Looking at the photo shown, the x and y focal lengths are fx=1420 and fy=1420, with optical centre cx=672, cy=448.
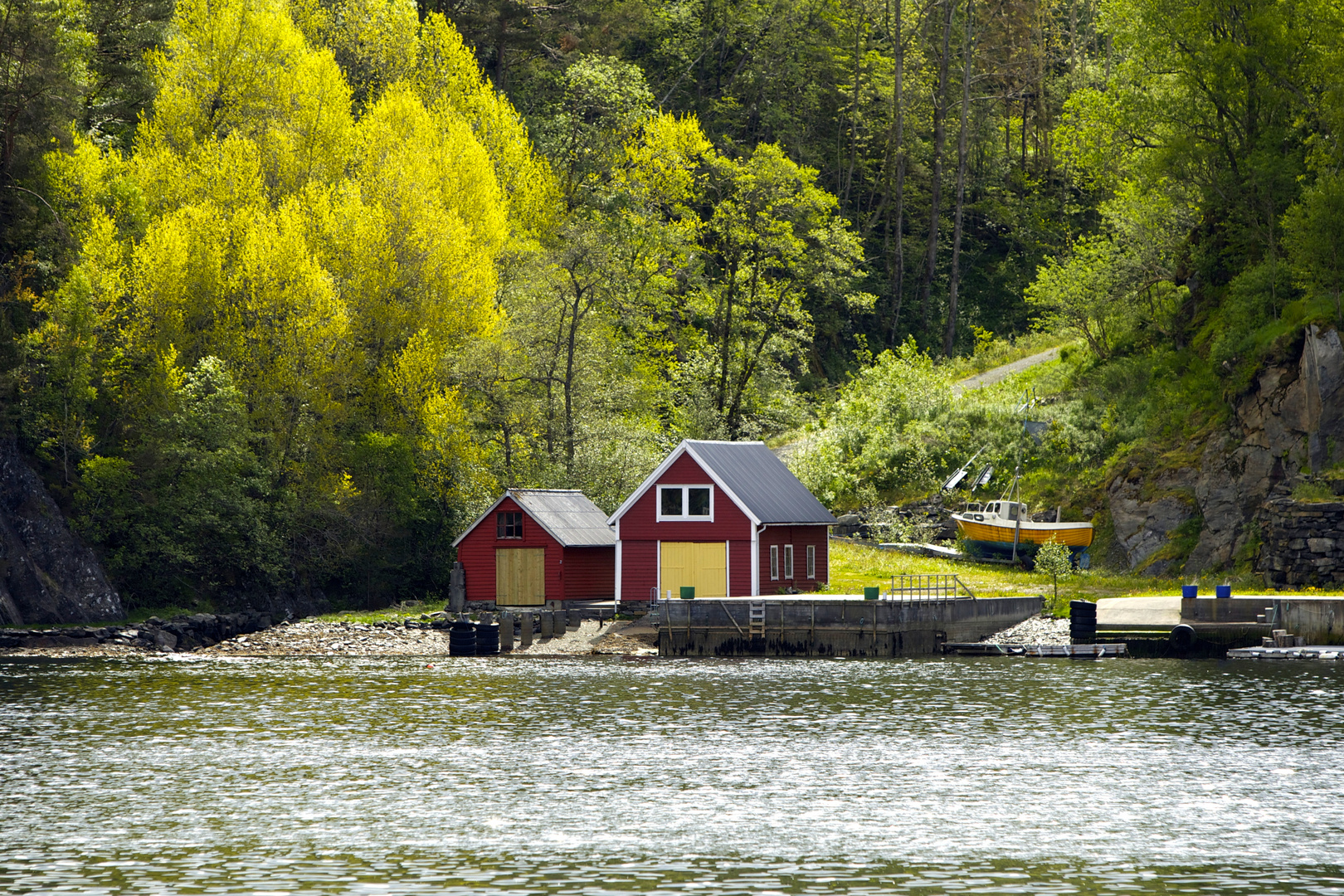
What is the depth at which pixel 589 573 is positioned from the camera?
54.7 metres

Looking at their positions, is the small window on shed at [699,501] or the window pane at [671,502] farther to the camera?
the window pane at [671,502]

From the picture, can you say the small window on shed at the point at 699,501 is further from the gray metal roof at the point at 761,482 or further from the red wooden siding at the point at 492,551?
the red wooden siding at the point at 492,551

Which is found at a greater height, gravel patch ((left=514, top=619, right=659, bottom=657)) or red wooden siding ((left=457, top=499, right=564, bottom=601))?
red wooden siding ((left=457, top=499, right=564, bottom=601))

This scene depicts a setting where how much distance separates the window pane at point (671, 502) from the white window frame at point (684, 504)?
12cm

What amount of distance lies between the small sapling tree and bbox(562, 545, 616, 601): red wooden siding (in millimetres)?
15988

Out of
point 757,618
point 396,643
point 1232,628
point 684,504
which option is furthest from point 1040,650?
point 396,643

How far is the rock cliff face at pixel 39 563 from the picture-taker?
49.6 metres

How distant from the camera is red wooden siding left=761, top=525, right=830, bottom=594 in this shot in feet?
171

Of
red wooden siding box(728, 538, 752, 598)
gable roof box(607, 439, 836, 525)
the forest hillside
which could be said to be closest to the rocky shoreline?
the forest hillside

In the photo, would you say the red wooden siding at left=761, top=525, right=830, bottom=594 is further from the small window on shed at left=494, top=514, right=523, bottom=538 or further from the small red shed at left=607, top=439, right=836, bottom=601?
the small window on shed at left=494, top=514, right=523, bottom=538

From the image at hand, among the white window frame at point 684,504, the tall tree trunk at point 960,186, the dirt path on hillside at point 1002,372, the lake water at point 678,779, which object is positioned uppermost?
the tall tree trunk at point 960,186

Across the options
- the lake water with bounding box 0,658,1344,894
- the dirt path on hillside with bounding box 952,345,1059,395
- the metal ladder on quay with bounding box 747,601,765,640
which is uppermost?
the dirt path on hillside with bounding box 952,345,1059,395

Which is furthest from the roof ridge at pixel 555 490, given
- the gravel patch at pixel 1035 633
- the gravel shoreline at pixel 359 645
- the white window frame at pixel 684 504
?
the gravel patch at pixel 1035 633

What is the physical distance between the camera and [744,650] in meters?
47.7
